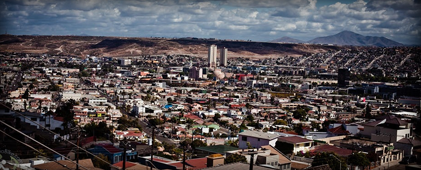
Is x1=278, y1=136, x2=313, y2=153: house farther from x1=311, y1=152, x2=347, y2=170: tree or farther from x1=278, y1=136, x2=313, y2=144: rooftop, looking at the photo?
x1=311, y1=152, x2=347, y2=170: tree

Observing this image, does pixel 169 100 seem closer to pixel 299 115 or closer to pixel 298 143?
pixel 299 115

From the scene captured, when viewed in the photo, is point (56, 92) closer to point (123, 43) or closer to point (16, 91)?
point (16, 91)

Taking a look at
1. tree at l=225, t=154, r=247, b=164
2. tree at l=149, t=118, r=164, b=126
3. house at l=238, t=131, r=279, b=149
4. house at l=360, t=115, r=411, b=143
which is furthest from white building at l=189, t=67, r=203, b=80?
tree at l=225, t=154, r=247, b=164

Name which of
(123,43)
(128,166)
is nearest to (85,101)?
(128,166)

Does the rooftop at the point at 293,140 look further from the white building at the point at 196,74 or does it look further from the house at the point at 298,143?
the white building at the point at 196,74

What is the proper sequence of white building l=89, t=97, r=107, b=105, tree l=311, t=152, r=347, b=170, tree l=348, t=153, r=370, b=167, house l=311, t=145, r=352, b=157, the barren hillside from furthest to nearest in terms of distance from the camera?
the barren hillside, white building l=89, t=97, r=107, b=105, house l=311, t=145, r=352, b=157, tree l=348, t=153, r=370, b=167, tree l=311, t=152, r=347, b=170

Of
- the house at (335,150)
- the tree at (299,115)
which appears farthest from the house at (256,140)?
the tree at (299,115)
